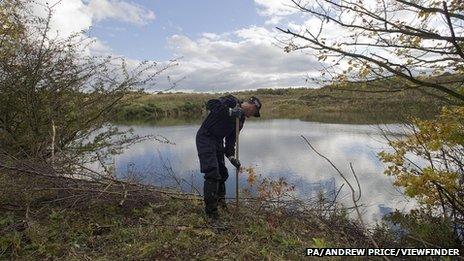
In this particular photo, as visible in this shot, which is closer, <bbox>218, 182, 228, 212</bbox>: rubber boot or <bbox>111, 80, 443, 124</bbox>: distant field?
<bbox>218, 182, 228, 212</bbox>: rubber boot

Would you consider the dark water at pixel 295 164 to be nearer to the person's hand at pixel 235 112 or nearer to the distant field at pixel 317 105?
the distant field at pixel 317 105

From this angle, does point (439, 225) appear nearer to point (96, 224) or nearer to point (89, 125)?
point (96, 224)

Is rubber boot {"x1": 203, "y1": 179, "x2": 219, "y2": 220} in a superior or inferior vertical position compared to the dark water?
→ superior

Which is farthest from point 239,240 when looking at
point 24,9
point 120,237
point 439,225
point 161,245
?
point 24,9

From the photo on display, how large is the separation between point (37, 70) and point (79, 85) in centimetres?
103

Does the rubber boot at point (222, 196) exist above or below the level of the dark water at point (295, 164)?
above

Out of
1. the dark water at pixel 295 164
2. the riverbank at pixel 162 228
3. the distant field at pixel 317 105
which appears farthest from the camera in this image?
the dark water at pixel 295 164

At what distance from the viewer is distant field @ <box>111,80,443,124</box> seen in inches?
273

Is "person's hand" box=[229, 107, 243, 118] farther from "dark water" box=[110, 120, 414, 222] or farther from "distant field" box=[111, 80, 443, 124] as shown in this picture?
"dark water" box=[110, 120, 414, 222]

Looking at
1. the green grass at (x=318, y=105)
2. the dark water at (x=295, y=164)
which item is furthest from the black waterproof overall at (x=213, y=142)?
→ the green grass at (x=318, y=105)

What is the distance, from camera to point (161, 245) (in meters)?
4.39

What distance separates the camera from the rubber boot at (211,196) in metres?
5.25

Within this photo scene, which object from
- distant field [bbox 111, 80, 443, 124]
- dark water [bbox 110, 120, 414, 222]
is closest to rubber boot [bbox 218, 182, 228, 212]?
dark water [bbox 110, 120, 414, 222]

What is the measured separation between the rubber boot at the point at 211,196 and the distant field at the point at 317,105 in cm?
214
